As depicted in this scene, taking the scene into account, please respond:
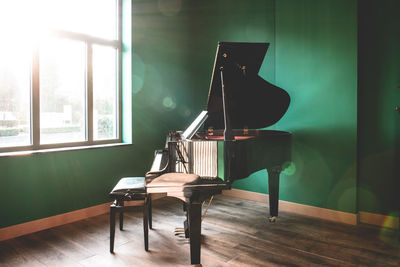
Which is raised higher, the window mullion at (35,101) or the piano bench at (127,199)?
the window mullion at (35,101)

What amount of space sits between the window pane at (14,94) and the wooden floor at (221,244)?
1011mm

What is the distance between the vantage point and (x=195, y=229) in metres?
2.22

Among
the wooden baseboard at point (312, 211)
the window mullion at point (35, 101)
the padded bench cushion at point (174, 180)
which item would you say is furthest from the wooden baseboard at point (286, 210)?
the padded bench cushion at point (174, 180)

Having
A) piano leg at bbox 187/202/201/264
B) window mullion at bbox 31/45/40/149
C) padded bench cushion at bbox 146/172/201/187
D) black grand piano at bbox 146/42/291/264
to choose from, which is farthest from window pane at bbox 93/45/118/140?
piano leg at bbox 187/202/201/264

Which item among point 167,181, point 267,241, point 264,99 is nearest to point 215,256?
point 267,241

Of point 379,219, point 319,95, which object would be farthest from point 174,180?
point 379,219

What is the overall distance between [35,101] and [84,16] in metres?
1.19

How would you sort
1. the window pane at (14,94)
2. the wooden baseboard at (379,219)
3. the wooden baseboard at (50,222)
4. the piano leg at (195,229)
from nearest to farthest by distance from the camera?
1. the piano leg at (195,229)
2. the wooden baseboard at (50,222)
3. the window pane at (14,94)
4. the wooden baseboard at (379,219)

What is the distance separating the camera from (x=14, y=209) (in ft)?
9.52

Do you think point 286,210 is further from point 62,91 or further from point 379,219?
point 62,91

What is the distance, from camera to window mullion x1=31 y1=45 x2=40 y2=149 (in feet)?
10.4

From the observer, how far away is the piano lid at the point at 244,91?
2.63 m

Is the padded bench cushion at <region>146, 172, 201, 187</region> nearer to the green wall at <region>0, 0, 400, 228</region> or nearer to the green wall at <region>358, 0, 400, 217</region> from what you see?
the green wall at <region>0, 0, 400, 228</region>

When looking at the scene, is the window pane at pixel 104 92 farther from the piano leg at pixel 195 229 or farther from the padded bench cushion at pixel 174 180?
the piano leg at pixel 195 229
